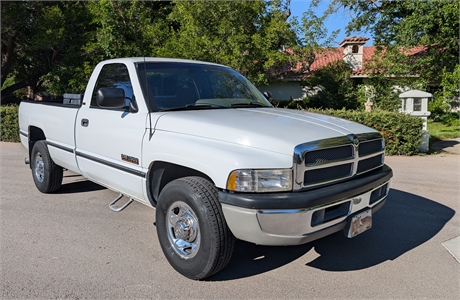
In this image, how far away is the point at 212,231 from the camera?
2.94 m

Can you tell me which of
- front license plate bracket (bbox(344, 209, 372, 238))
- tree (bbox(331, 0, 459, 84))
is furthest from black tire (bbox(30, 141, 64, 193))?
tree (bbox(331, 0, 459, 84))

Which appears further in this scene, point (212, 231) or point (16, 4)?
point (16, 4)

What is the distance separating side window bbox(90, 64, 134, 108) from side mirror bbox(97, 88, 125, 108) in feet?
0.82

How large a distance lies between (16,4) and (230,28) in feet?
29.7

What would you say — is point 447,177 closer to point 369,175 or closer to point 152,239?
point 369,175

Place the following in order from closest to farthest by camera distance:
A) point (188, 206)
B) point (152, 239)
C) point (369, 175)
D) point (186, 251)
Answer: point (188, 206)
point (186, 251)
point (369, 175)
point (152, 239)

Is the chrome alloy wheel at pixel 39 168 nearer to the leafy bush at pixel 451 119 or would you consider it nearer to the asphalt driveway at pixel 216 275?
the asphalt driveway at pixel 216 275

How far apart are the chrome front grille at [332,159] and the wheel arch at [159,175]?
44.0 inches

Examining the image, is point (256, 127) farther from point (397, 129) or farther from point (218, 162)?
point (397, 129)

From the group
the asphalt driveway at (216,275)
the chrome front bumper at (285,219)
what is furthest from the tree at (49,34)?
the chrome front bumper at (285,219)

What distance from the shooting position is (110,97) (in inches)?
144

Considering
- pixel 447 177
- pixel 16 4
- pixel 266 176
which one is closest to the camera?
pixel 266 176

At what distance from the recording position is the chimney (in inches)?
880

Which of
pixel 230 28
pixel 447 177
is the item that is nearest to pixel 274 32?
pixel 230 28
